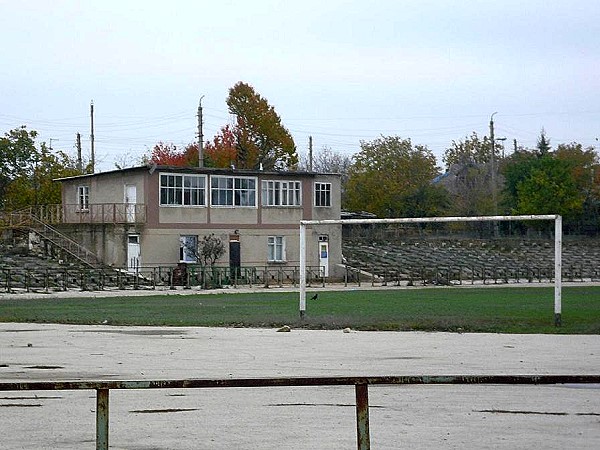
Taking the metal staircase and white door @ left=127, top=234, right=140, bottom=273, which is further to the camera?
the metal staircase

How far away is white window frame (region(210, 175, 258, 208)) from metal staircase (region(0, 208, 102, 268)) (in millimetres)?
7752

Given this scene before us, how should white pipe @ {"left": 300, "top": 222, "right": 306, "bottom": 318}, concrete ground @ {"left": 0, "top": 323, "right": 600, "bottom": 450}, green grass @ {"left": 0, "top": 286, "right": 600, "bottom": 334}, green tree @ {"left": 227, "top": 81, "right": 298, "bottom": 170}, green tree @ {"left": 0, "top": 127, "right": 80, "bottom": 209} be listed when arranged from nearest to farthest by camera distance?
concrete ground @ {"left": 0, "top": 323, "right": 600, "bottom": 450}
green grass @ {"left": 0, "top": 286, "right": 600, "bottom": 334}
white pipe @ {"left": 300, "top": 222, "right": 306, "bottom": 318}
green tree @ {"left": 0, "top": 127, "right": 80, "bottom": 209}
green tree @ {"left": 227, "top": 81, "right": 298, "bottom": 170}

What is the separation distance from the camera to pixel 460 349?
803 inches

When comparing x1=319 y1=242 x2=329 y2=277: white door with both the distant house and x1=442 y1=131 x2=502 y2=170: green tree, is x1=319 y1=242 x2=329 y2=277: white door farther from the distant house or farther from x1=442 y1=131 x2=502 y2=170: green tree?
x1=442 y1=131 x2=502 y2=170: green tree

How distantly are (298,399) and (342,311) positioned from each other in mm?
19949

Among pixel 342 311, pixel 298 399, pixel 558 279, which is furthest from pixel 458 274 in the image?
pixel 298 399

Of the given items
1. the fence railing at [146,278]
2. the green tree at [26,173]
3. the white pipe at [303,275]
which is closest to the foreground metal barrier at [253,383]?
the white pipe at [303,275]

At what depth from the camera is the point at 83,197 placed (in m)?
66.3

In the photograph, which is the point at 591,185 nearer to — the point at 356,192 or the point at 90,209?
the point at 356,192

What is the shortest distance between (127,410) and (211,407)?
3.14 ft

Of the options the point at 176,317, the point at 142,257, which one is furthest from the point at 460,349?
the point at 142,257

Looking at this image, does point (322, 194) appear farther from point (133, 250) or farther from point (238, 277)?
point (133, 250)

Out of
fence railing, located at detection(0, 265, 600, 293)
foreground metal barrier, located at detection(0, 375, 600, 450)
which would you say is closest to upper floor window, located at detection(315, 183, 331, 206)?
fence railing, located at detection(0, 265, 600, 293)

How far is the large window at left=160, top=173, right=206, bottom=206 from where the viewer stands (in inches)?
2405
